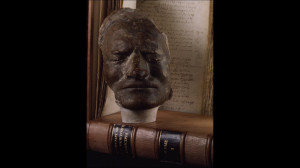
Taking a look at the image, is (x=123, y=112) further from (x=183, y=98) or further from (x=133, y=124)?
(x=183, y=98)

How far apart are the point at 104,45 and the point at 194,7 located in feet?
1.77

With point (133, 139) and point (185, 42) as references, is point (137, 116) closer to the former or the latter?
point (133, 139)

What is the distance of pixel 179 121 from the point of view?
1739 millimetres

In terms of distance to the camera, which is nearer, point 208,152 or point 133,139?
point 208,152

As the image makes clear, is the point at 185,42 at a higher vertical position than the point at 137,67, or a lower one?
higher

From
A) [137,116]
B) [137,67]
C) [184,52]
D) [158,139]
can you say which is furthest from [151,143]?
[184,52]

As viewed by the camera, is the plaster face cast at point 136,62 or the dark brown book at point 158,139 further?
the plaster face cast at point 136,62

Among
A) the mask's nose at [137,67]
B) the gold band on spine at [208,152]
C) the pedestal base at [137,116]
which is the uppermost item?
the mask's nose at [137,67]

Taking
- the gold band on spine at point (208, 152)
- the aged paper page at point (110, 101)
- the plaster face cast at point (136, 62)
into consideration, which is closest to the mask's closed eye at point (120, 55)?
the plaster face cast at point (136, 62)

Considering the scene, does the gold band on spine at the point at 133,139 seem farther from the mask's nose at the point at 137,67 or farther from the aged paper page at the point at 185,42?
the aged paper page at the point at 185,42

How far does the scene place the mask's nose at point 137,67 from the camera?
5.31 feet

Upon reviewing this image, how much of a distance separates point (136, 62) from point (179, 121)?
37 cm

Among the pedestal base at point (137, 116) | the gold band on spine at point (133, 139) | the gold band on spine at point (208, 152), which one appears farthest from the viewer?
the pedestal base at point (137, 116)

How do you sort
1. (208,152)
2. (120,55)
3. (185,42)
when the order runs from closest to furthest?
1. (208,152)
2. (120,55)
3. (185,42)
